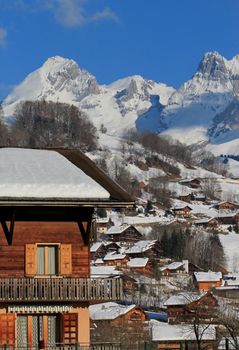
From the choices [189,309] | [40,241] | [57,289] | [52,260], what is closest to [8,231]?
[40,241]

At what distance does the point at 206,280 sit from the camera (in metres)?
154

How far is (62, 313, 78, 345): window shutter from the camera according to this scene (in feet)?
102

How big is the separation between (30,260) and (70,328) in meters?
2.48

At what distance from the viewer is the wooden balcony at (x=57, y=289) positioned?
30.5m

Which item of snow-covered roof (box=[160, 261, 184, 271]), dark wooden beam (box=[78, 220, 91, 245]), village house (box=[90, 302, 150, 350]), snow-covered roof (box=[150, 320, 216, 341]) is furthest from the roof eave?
snow-covered roof (box=[160, 261, 184, 271])

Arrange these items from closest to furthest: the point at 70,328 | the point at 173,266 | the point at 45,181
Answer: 1. the point at 45,181
2. the point at 70,328
3. the point at 173,266

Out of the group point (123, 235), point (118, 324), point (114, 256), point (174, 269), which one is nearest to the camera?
point (118, 324)

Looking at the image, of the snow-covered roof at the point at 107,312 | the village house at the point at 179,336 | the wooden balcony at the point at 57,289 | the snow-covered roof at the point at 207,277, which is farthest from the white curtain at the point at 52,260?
the snow-covered roof at the point at 207,277

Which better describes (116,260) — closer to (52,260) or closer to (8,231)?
(52,260)

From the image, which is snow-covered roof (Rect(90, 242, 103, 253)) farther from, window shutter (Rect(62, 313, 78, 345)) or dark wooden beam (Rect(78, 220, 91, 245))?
window shutter (Rect(62, 313, 78, 345))

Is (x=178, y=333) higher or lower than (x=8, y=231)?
lower

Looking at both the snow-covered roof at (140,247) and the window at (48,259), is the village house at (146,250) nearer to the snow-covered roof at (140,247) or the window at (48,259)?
the snow-covered roof at (140,247)

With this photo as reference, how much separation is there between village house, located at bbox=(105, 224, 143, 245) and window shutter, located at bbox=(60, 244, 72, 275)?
161 meters

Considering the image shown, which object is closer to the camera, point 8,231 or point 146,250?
point 8,231
